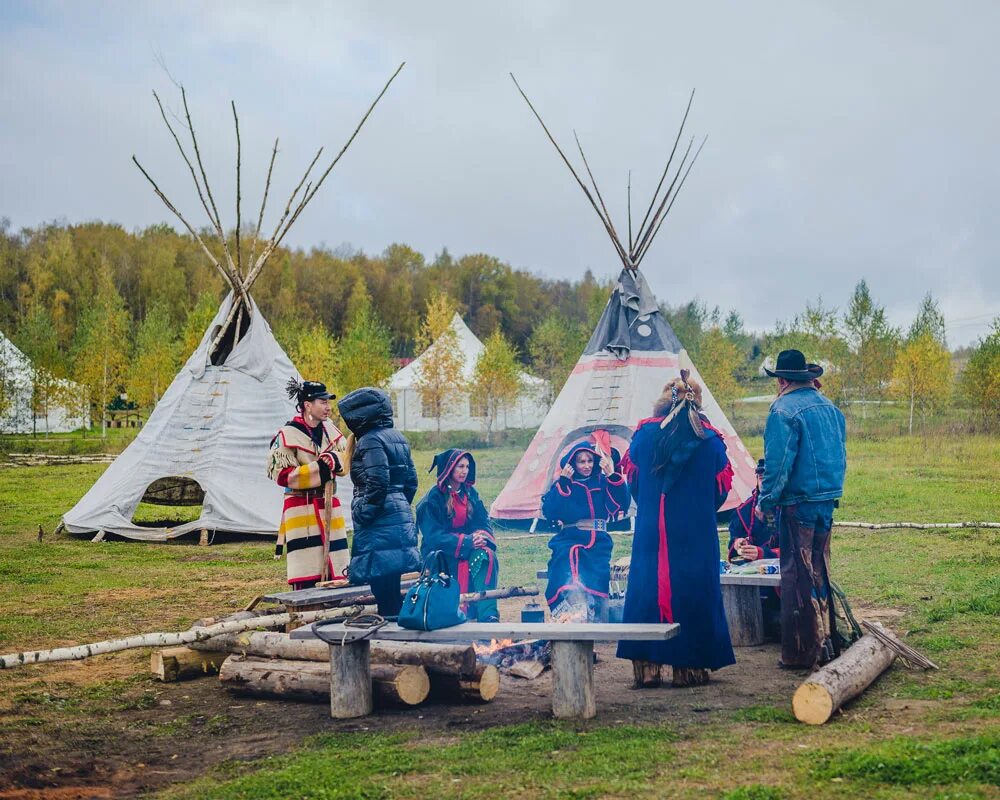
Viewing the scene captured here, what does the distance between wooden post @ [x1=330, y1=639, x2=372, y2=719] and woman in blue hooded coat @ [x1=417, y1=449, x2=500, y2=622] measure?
5.49ft

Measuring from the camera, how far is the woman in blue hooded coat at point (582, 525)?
22.7ft

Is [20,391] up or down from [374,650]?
up

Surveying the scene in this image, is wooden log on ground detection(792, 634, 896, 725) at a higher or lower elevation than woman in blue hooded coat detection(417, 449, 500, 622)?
lower

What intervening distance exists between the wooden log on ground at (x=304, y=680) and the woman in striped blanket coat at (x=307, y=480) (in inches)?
49.5

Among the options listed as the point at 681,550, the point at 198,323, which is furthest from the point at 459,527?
the point at 198,323

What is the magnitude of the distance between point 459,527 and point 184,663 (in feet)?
6.33

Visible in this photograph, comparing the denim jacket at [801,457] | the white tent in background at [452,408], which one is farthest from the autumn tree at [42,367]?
the denim jacket at [801,457]

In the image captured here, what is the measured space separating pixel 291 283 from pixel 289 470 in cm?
4858

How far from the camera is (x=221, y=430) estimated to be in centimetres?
1203

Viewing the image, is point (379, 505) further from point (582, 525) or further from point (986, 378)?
point (986, 378)

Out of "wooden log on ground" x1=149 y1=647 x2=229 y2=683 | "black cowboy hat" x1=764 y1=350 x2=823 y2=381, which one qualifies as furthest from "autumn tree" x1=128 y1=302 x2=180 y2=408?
"black cowboy hat" x1=764 y1=350 x2=823 y2=381

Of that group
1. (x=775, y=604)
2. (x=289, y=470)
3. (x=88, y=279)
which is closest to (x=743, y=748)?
(x=775, y=604)

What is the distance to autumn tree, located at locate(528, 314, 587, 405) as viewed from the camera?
3259 centimetres

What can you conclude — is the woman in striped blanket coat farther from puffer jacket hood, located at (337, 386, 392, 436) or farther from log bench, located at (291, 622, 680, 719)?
log bench, located at (291, 622, 680, 719)
